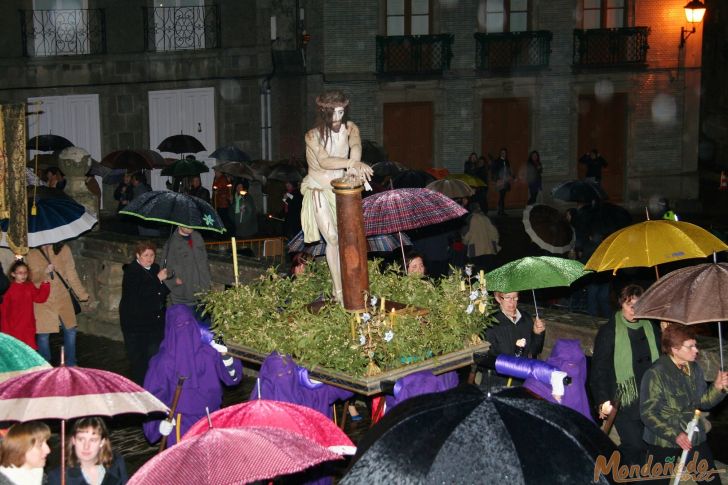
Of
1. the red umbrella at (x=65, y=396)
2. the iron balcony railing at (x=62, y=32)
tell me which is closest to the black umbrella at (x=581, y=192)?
the red umbrella at (x=65, y=396)

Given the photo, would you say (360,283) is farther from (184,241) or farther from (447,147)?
(447,147)

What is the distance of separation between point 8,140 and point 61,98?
1870 cm

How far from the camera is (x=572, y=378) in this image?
319 inches

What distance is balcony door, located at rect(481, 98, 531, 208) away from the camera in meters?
30.9

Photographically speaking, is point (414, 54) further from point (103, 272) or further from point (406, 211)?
point (406, 211)

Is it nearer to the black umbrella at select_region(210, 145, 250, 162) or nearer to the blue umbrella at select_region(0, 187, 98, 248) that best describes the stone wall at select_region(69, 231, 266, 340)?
the blue umbrella at select_region(0, 187, 98, 248)

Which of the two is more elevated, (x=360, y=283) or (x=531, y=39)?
(x=531, y=39)

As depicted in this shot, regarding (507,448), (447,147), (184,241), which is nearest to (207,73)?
(447,147)

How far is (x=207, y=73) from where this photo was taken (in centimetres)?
3014

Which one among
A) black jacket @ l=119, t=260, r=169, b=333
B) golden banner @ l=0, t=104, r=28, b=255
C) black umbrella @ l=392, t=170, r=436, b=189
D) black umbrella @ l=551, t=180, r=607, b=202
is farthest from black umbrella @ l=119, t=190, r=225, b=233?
black umbrella @ l=551, t=180, r=607, b=202

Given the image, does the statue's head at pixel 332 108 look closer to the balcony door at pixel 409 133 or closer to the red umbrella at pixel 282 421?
the red umbrella at pixel 282 421

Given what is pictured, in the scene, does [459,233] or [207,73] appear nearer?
[459,233]

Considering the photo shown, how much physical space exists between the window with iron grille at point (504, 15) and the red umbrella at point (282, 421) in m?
25.3

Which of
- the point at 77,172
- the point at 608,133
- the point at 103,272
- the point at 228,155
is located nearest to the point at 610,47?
the point at 608,133
